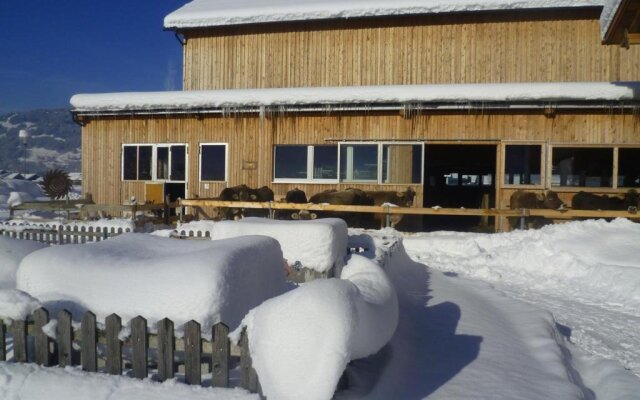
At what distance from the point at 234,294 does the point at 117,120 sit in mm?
16236

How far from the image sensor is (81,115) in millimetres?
18719

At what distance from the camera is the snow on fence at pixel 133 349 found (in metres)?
3.71

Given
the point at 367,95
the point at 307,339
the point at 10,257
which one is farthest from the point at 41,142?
the point at 307,339

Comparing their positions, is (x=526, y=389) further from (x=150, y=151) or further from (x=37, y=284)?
(x=150, y=151)

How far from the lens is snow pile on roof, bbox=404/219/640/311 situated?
8.96m

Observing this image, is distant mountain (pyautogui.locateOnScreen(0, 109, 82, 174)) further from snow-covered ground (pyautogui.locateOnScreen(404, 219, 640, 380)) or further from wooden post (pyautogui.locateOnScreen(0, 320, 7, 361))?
wooden post (pyautogui.locateOnScreen(0, 320, 7, 361))

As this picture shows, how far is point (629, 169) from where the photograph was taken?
50.8 feet

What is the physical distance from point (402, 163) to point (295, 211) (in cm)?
395

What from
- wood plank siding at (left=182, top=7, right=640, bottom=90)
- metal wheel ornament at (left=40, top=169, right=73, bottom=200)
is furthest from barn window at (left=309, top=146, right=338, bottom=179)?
metal wheel ornament at (left=40, top=169, right=73, bottom=200)

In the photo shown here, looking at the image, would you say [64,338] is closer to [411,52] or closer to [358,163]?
[358,163]

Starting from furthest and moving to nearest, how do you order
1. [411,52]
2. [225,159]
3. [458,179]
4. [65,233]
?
[458,179]
[411,52]
[225,159]
[65,233]

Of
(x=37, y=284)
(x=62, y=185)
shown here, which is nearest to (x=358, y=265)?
(x=37, y=284)

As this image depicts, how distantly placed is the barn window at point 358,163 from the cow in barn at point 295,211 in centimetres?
162

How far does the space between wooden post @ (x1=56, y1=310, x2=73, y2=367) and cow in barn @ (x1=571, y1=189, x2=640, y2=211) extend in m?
14.1
